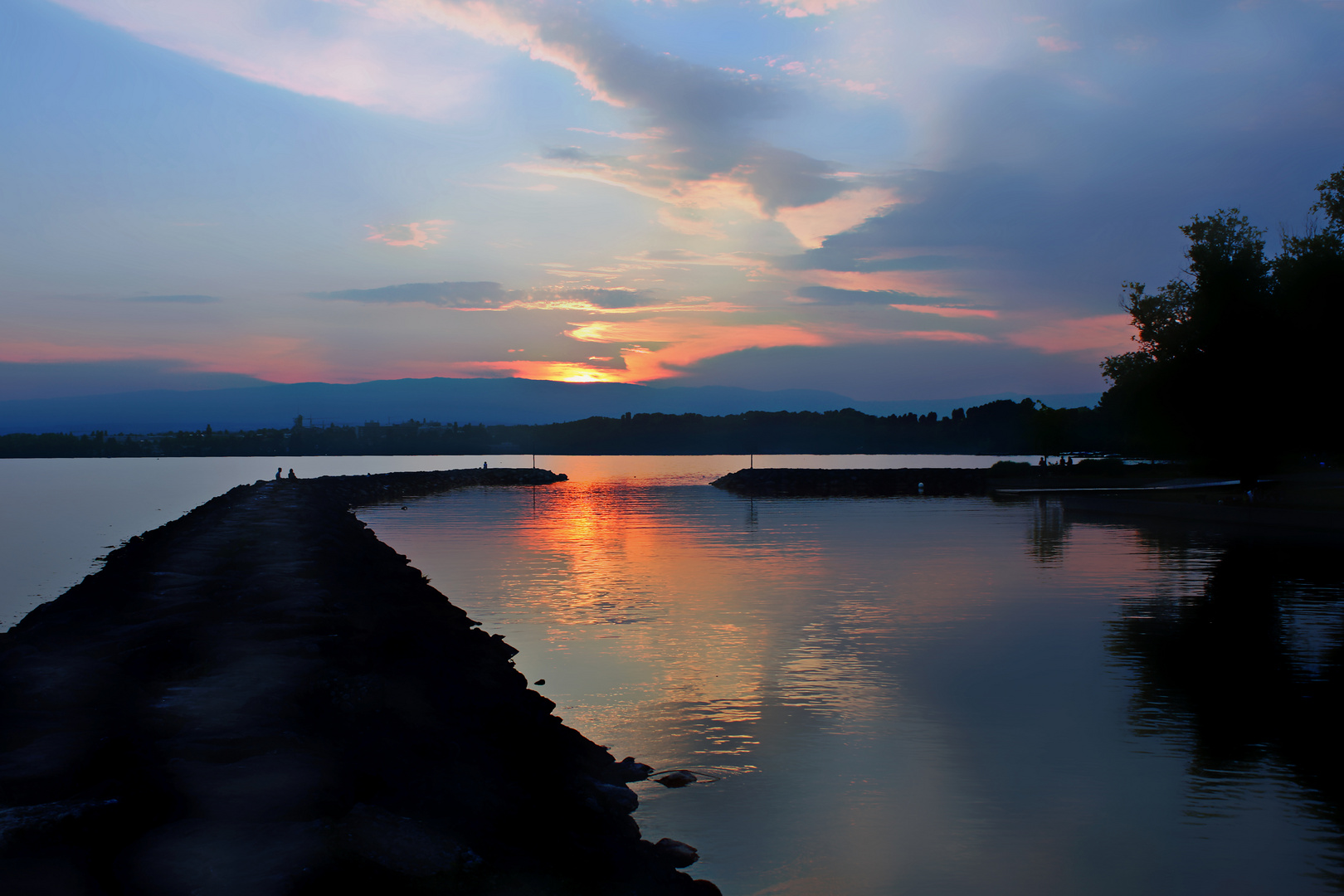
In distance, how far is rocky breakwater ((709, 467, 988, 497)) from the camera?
251 ft

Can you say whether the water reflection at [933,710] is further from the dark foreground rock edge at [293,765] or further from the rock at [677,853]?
the dark foreground rock edge at [293,765]

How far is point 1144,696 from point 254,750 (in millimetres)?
9306

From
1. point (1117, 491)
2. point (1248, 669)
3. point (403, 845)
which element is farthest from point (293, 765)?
point (1117, 491)

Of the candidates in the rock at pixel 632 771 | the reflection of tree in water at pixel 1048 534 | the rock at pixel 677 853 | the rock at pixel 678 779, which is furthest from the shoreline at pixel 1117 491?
the rock at pixel 677 853

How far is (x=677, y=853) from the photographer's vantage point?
6.48 m

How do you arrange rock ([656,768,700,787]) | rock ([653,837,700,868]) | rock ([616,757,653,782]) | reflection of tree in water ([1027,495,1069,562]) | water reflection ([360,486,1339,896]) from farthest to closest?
reflection of tree in water ([1027,495,1069,562])
rock ([616,757,653,782])
rock ([656,768,700,787])
water reflection ([360,486,1339,896])
rock ([653,837,700,868])

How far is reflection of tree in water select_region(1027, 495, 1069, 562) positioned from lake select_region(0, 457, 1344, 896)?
1.40 metres

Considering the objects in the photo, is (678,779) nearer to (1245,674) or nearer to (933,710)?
(933,710)

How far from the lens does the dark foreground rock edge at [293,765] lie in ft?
18.1

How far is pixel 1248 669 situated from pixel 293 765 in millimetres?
11183

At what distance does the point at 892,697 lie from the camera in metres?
10.6

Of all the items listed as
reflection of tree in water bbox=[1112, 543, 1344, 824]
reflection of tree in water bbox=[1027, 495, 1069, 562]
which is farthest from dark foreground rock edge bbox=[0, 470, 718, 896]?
reflection of tree in water bbox=[1027, 495, 1069, 562]

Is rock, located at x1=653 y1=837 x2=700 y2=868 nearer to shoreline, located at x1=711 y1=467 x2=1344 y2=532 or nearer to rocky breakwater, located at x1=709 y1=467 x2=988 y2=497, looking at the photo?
shoreline, located at x1=711 y1=467 x2=1344 y2=532

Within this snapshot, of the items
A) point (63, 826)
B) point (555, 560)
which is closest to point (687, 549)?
point (555, 560)
